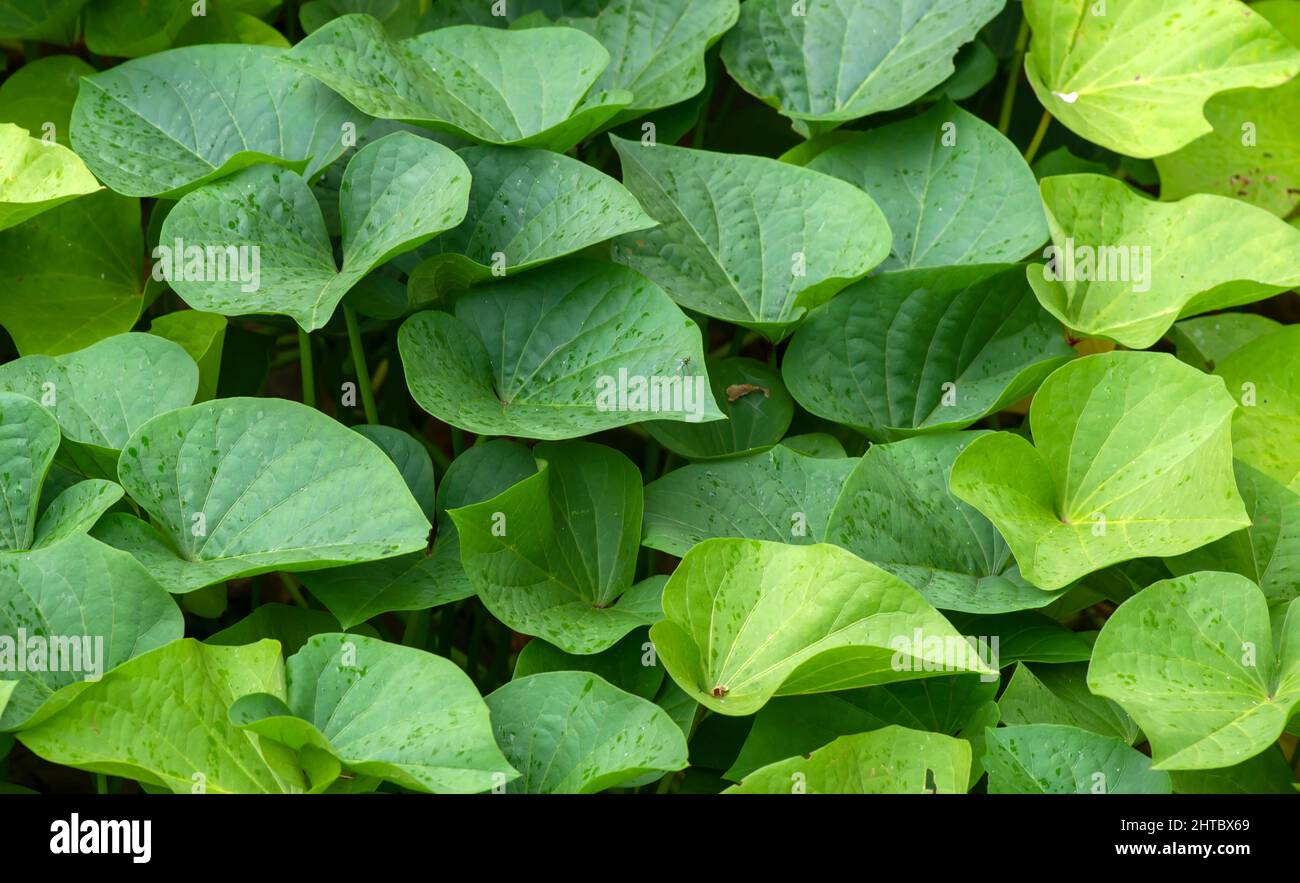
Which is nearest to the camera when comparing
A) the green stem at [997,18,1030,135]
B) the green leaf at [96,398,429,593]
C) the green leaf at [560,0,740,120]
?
the green leaf at [96,398,429,593]

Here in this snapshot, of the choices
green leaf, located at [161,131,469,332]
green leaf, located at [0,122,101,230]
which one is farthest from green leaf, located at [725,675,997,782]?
green leaf, located at [0,122,101,230]

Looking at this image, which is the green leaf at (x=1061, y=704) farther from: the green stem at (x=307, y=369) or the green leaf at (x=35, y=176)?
the green leaf at (x=35, y=176)

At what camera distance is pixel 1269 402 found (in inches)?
42.0

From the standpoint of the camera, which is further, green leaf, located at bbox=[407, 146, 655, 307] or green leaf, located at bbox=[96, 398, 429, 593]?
green leaf, located at bbox=[407, 146, 655, 307]

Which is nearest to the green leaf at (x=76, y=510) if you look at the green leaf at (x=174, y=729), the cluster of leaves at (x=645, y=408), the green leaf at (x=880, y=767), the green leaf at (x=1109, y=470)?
the cluster of leaves at (x=645, y=408)

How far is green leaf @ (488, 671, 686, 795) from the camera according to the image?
2.48 ft

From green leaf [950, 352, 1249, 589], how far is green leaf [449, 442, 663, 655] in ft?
0.83

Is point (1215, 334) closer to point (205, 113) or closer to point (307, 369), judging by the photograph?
point (307, 369)

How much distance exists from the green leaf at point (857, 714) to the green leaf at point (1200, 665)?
0.31ft

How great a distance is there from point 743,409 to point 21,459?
0.57 meters

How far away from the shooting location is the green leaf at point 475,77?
3.34 ft

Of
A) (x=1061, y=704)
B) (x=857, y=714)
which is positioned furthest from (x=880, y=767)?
(x=1061, y=704)

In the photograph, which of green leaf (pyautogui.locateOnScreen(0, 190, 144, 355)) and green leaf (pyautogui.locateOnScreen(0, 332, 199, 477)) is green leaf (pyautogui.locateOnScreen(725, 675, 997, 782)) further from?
green leaf (pyautogui.locateOnScreen(0, 190, 144, 355))

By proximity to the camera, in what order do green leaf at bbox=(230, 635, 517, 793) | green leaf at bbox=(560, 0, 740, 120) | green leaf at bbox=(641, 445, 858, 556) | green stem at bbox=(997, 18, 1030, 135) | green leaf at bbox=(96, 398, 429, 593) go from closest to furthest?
green leaf at bbox=(230, 635, 517, 793)
green leaf at bbox=(96, 398, 429, 593)
green leaf at bbox=(641, 445, 858, 556)
green leaf at bbox=(560, 0, 740, 120)
green stem at bbox=(997, 18, 1030, 135)
